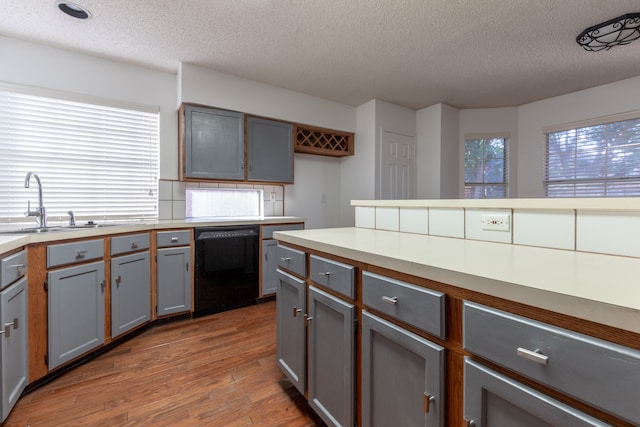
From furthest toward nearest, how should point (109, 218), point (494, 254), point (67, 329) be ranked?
point (109, 218), point (67, 329), point (494, 254)

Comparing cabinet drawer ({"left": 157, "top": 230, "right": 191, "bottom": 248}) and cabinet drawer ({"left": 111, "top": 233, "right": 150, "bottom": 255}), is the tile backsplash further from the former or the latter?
cabinet drawer ({"left": 111, "top": 233, "right": 150, "bottom": 255})

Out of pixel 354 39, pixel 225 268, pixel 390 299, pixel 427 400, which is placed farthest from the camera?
pixel 225 268

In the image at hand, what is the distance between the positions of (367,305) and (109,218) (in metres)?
2.79

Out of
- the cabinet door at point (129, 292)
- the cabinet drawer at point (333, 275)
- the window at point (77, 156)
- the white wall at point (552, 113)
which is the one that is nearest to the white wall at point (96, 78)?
the window at point (77, 156)

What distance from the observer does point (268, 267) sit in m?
3.04

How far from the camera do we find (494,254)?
96 centimetres

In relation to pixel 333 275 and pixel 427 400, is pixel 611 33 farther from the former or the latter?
pixel 427 400

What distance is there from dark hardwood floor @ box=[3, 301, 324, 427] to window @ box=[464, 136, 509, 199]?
12.0 feet

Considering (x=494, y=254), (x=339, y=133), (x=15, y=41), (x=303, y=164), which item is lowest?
(x=494, y=254)

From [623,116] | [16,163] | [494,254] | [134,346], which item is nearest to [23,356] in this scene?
[134,346]

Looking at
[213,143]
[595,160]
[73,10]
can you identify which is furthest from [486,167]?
[73,10]

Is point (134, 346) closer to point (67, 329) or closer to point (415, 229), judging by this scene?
point (67, 329)

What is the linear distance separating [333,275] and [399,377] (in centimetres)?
43

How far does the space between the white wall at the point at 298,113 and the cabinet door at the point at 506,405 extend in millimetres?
3067
